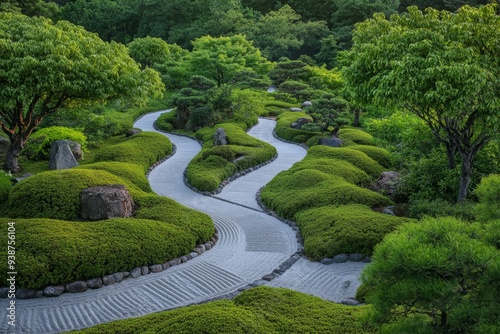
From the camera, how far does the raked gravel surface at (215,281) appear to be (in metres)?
8.37

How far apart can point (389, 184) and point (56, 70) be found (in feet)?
38.8

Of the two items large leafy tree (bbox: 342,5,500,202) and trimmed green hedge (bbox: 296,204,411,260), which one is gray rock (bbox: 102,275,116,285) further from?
large leafy tree (bbox: 342,5,500,202)

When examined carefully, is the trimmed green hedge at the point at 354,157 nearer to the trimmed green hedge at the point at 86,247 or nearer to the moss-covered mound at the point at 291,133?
the moss-covered mound at the point at 291,133

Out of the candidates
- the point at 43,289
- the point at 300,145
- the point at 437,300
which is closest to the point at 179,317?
the point at 43,289

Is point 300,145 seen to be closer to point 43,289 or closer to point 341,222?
point 341,222

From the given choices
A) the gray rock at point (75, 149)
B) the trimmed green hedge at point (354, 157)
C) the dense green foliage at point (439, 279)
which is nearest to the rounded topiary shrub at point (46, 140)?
the gray rock at point (75, 149)

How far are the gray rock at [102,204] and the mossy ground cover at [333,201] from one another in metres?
4.93

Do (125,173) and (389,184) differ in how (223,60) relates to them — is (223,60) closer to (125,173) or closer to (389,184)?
(125,173)

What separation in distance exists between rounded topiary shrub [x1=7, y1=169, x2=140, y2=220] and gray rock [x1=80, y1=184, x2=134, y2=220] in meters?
0.23

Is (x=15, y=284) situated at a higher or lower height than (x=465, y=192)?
lower

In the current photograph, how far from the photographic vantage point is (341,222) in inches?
465

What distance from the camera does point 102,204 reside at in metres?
11.6

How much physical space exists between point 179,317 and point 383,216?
6819 millimetres

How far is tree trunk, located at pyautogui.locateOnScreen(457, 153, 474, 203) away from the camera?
41.0 ft
